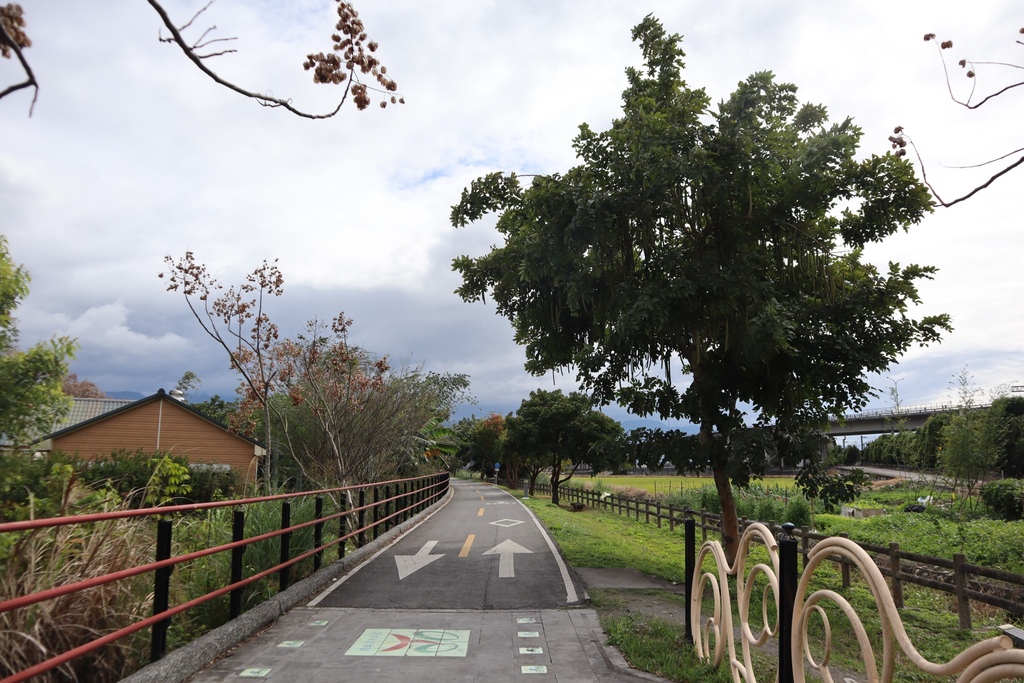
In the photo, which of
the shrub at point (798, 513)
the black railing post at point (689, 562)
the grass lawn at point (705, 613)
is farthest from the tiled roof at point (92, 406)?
the black railing post at point (689, 562)

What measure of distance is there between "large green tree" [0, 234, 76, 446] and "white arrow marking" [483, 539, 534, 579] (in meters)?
13.4

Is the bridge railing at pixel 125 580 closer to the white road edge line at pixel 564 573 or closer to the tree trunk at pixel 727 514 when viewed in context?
the white road edge line at pixel 564 573

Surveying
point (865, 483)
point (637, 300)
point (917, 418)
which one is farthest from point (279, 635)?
point (917, 418)

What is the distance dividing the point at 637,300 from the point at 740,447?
9.19 feet

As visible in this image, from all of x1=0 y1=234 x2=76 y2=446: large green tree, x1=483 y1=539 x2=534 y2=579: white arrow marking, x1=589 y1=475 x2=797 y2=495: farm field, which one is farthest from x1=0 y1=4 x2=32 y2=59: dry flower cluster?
x1=589 y1=475 x2=797 y2=495: farm field

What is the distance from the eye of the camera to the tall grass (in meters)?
4.45

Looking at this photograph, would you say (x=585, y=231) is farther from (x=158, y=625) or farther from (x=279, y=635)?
(x=158, y=625)

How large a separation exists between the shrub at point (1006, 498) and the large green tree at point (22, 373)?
33150mm

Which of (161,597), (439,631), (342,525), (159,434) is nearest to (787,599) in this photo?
(439,631)

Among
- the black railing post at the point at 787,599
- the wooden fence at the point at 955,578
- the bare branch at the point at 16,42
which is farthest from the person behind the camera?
the wooden fence at the point at 955,578

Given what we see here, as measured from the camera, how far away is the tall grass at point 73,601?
4.45 meters

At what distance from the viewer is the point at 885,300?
10586 mm

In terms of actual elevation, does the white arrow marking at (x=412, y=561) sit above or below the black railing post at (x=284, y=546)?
→ below

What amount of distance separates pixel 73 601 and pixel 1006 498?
106 ft
